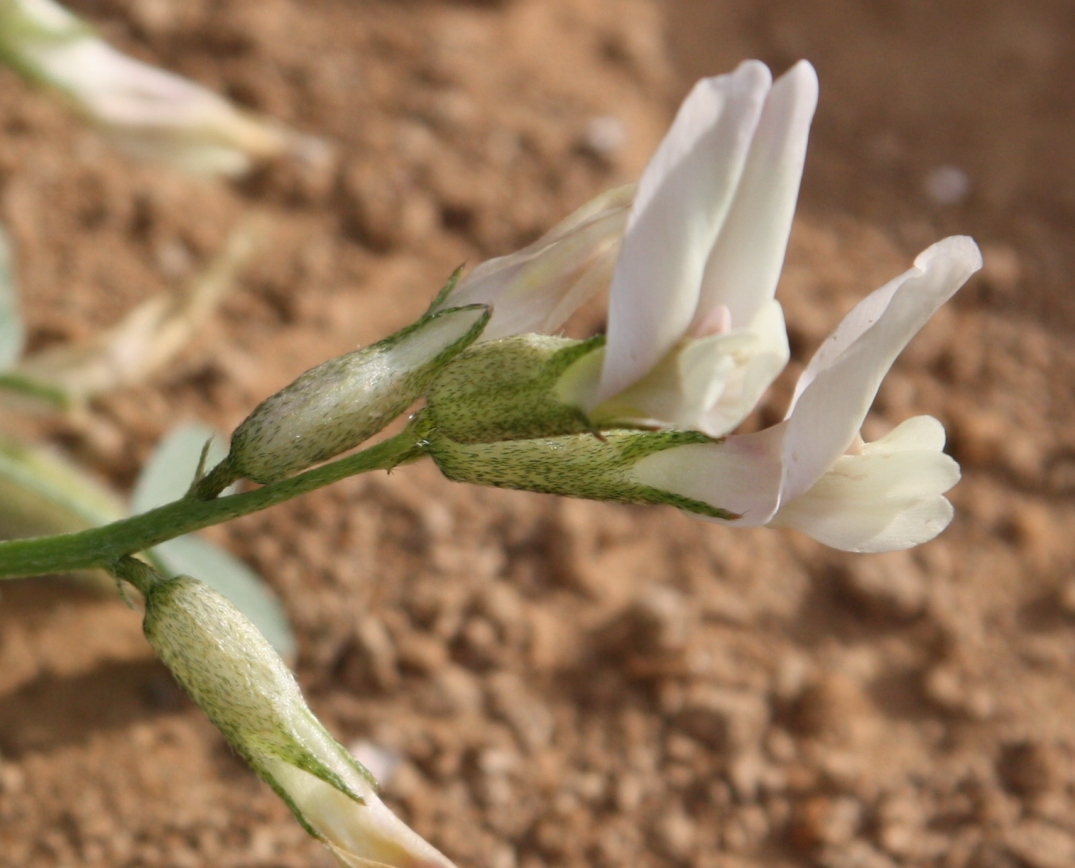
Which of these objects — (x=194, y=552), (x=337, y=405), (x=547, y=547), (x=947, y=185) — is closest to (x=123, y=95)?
(x=194, y=552)

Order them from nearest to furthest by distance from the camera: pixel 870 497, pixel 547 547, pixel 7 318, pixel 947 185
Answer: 1. pixel 870 497
2. pixel 7 318
3. pixel 547 547
4. pixel 947 185

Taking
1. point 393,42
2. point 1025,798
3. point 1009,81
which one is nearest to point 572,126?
point 393,42

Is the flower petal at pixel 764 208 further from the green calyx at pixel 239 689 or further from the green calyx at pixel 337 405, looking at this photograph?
the green calyx at pixel 239 689

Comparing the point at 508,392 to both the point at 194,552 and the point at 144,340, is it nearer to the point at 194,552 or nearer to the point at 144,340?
the point at 194,552

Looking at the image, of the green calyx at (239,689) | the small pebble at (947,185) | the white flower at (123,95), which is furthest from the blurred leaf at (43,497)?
the small pebble at (947,185)

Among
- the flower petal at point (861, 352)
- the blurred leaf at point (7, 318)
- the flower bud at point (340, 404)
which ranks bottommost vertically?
the flower petal at point (861, 352)

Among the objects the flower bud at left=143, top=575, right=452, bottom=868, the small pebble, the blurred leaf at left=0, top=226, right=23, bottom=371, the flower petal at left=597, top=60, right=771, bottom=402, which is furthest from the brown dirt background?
the flower petal at left=597, top=60, right=771, bottom=402

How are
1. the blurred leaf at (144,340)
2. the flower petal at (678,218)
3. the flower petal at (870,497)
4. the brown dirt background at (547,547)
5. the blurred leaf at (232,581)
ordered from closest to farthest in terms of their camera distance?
1. the flower petal at (678,218)
2. the flower petal at (870,497)
3. the blurred leaf at (232,581)
4. the brown dirt background at (547,547)
5. the blurred leaf at (144,340)
